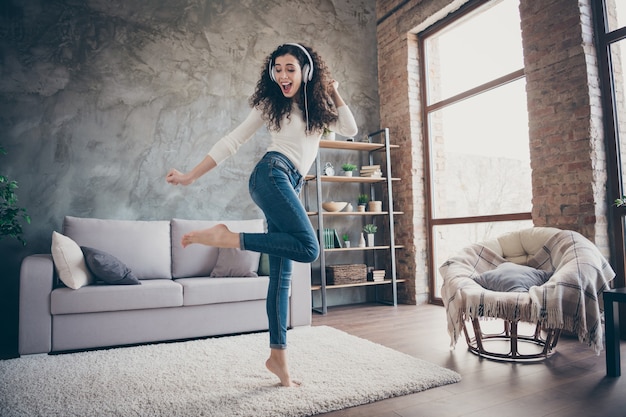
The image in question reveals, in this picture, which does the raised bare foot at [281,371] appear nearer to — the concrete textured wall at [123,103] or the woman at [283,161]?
the woman at [283,161]

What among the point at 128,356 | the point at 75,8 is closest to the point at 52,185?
the point at 75,8

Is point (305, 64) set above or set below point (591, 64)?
below

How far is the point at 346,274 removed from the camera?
4523 mm

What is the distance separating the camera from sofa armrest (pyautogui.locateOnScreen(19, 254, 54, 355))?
8.83ft

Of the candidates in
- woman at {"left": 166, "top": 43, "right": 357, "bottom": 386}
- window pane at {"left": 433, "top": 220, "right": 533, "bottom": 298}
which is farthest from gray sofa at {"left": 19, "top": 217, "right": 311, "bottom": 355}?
window pane at {"left": 433, "top": 220, "right": 533, "bottom": 298}

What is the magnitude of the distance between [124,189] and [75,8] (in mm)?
1712

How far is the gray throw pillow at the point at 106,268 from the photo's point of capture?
2.93 m

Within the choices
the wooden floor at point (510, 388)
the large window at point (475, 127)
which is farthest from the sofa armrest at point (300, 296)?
the large window at point (475, 127)

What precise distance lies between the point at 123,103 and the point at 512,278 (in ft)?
11.8

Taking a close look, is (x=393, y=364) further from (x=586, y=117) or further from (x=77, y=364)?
(x=586, y=117)

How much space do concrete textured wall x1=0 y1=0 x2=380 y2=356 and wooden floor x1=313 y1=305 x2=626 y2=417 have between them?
8.07ft

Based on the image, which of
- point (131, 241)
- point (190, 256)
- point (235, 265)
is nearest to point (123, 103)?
point (131, 241)

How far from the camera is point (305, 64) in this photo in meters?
1.98

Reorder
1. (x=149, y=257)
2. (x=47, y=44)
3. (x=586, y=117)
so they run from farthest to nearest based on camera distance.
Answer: (x=47, y=44) → (x=149, y=257) → (x=586, y=117)
